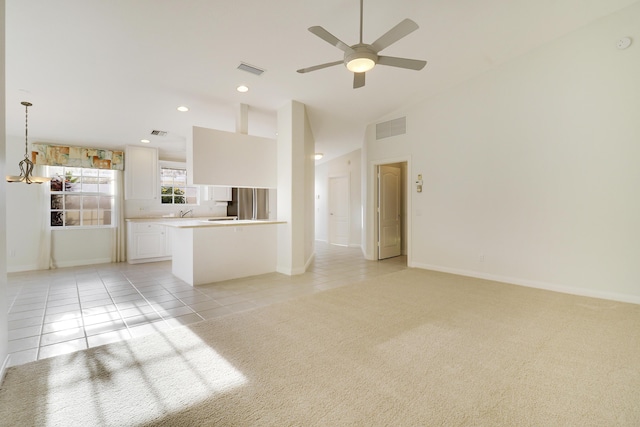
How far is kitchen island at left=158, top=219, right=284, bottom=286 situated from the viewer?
14.1ft

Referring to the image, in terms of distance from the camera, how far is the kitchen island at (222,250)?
14.1 feet

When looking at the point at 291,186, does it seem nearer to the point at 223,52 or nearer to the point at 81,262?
the point at 223,52

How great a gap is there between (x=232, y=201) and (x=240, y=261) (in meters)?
3.43

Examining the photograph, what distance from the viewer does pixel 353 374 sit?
77.4 inches

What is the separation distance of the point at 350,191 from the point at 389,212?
2.02 metres

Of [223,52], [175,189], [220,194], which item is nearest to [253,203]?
[220,194]

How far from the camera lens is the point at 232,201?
305 inches

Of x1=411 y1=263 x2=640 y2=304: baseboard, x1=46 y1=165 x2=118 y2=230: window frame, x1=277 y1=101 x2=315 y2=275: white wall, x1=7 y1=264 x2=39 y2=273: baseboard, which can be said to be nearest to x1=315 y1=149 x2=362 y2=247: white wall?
x1=411 y1=263 x2=640 y2=304: baseboard

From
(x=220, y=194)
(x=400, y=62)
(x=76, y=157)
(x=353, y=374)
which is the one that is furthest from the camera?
(x=220, y=194)

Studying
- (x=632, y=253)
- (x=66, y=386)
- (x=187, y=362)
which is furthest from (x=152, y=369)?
(x=632, y=253)

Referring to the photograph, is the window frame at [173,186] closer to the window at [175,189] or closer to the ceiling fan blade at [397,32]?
the window at [175,189]

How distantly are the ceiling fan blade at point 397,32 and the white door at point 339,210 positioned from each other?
6.17m

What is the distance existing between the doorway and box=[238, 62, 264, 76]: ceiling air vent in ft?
11.1

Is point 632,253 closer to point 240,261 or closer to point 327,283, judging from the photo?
point 327,283
